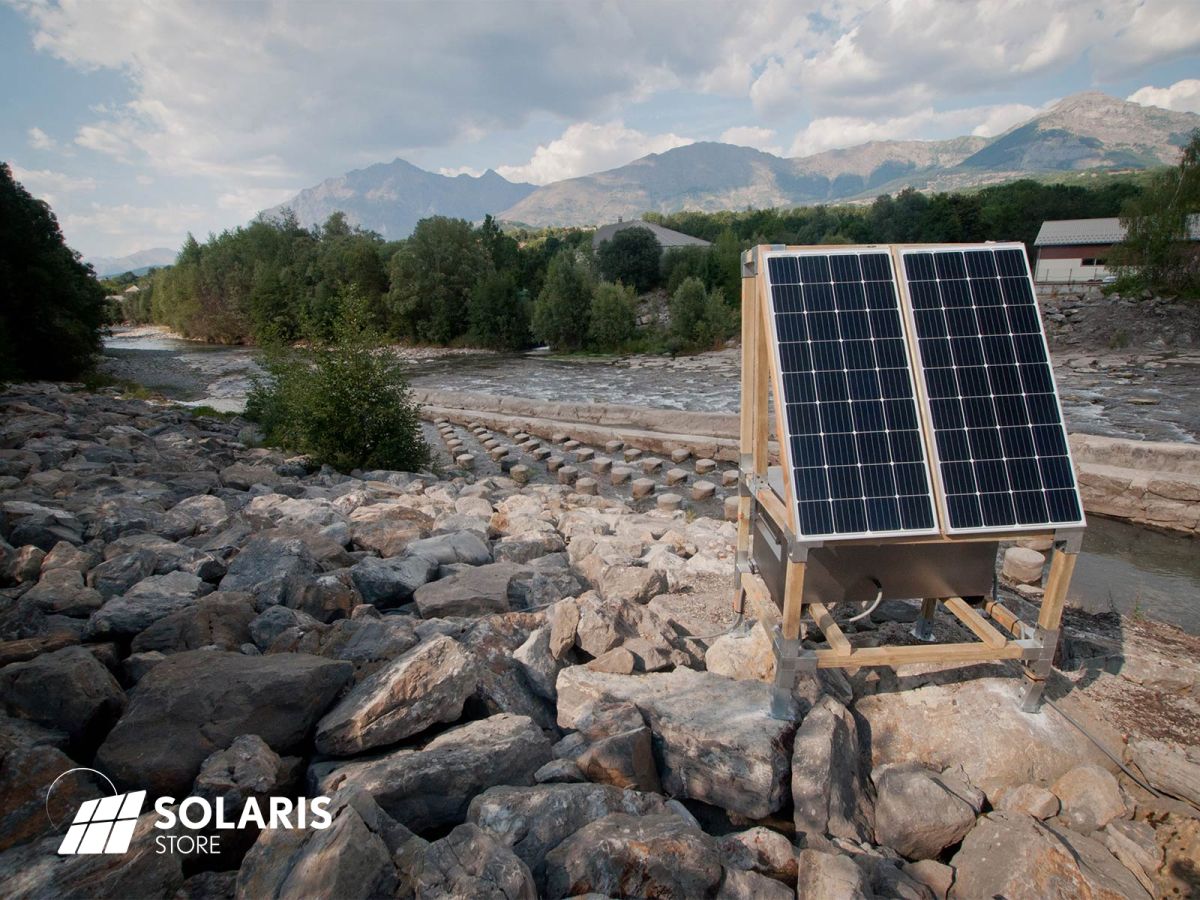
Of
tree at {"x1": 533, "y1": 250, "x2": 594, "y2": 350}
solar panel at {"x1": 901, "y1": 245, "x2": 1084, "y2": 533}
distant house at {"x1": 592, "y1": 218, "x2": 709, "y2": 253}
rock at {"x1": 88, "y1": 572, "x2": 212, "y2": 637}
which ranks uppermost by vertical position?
distant house at {"x1": 592, "y1": 218, "x2": 709, "y2": 253}

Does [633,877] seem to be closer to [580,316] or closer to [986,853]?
[986,853]

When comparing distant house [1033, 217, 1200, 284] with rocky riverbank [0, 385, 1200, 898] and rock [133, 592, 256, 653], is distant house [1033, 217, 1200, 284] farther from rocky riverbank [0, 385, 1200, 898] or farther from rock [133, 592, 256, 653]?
rock [133, 592, 256, 653]

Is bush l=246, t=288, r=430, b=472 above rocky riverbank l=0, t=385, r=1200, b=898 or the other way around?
above

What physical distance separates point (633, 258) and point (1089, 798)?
64.1m

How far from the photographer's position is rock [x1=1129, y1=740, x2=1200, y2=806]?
174 inches

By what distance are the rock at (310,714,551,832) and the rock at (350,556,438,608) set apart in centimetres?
266

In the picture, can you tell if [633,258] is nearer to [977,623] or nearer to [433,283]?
[433,283]

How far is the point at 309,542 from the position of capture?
7.54m

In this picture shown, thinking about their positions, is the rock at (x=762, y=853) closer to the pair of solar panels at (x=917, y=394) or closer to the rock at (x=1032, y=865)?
the rock at (x=1032, y=865)

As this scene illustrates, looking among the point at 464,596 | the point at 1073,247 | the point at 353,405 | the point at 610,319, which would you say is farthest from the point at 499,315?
the point at 464,596

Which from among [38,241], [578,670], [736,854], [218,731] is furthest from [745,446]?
[38,241]

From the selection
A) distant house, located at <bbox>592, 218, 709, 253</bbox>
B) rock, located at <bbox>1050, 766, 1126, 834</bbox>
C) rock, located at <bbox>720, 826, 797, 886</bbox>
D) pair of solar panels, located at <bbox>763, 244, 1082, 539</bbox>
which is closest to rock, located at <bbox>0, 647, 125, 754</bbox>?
rock, located at <bbox>720, 826, 797, 886</bbox>

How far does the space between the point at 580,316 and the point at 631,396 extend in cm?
2484

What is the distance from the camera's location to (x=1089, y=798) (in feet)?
14.3
